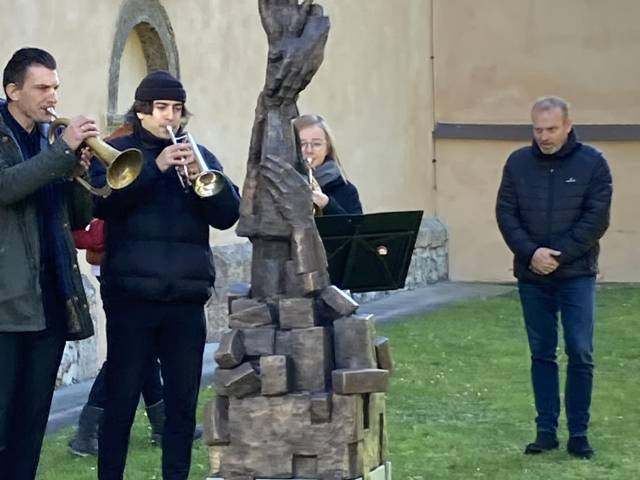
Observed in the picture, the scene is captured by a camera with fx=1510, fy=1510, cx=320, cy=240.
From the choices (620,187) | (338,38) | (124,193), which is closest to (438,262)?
(620,187)

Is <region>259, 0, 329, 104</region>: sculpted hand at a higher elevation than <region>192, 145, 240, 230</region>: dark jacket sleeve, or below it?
higher

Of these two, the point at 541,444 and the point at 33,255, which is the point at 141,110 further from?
the point at 541,444

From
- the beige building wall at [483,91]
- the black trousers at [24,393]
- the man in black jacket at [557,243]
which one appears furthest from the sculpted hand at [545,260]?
the beige building wall at [483,91]

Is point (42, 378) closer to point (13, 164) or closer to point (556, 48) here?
point (13, 164)

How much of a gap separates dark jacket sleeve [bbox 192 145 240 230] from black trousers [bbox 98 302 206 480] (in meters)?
0.35

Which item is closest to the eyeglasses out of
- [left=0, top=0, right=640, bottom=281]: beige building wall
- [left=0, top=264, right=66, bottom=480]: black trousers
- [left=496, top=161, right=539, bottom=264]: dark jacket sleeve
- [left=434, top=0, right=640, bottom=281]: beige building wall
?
[left=496, top=161, right=539, bottom=264]: dark jacket sleeve

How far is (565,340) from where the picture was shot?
24.1ft

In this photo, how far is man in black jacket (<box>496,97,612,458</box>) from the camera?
23.7 ft

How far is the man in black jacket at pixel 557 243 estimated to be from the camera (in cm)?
721

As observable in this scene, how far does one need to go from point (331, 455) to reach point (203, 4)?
7.39 metres

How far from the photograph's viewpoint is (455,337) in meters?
12.2

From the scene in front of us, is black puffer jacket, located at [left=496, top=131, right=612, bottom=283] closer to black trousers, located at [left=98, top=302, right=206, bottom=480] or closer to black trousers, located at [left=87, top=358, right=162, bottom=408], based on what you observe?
black trousers, located at [left=87, top=358, right=162, bottom=408]

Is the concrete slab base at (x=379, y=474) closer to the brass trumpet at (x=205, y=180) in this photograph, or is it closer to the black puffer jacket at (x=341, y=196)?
the brass trumpet at (x=205, y=180)

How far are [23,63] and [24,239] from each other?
0.62 meters
